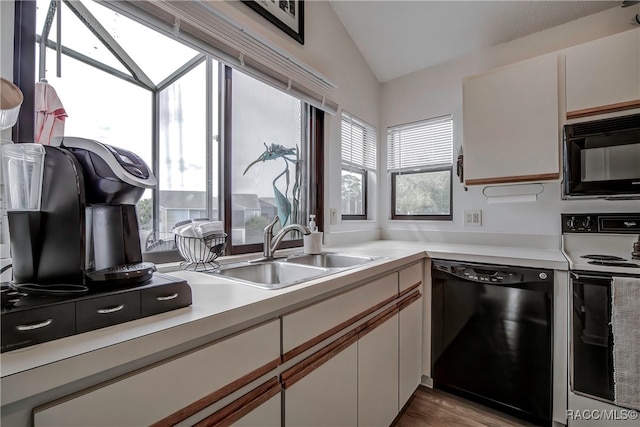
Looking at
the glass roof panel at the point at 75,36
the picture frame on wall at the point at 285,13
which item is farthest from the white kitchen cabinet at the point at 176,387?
the picture frame on wall at the point at 285,13

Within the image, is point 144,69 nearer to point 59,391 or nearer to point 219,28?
point 219,28

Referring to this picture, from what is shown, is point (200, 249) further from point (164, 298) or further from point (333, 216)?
point (333, 216)

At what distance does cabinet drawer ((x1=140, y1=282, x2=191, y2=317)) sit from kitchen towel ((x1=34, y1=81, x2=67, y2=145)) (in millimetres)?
638

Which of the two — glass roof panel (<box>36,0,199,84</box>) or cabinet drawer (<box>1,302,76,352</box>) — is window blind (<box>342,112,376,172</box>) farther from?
cabinet drawer (<box>1,302,76,352</box>)

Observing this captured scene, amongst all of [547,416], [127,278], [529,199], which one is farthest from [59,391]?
[529,199]

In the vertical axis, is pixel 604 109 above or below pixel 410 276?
above

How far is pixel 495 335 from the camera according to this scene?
1.67m

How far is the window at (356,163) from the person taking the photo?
2439 millimetres

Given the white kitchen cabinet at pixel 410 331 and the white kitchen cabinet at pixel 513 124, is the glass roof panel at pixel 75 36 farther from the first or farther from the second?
the white kitchen cabinet at pixel 513 124

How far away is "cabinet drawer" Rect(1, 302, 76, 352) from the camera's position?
19.1 inches

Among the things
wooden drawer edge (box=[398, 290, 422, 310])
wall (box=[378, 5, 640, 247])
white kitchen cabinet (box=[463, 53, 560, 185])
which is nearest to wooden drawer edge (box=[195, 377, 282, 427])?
wooden drawer edge (box=[398, 290, 422, 310])

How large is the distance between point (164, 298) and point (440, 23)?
98.1 inches

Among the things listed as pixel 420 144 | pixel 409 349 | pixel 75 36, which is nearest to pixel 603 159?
pixel 420 144

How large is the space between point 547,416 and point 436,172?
177 centimetres
